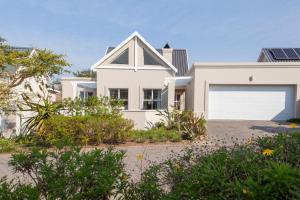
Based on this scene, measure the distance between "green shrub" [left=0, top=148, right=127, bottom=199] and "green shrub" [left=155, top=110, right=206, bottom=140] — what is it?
931cm

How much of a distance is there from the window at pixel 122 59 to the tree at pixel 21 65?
5782 mm

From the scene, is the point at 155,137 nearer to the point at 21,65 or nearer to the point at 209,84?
the point at 21,65

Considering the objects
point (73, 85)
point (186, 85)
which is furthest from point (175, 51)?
point (73, 85)

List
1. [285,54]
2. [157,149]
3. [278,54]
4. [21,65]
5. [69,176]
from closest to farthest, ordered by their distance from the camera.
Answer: [69,176], [157,149], [21,65], [285,54], [278,54]

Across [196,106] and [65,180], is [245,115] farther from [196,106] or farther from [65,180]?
[65,180]

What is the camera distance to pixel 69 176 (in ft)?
9.99

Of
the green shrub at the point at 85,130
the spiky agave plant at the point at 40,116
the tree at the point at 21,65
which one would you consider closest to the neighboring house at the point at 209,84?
the tree at the point at 21,65

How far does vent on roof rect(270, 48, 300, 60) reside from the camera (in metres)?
21.5

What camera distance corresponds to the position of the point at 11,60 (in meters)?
11.3

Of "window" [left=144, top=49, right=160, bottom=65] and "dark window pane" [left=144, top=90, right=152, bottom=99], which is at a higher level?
"window" [left=144, top=49, right=160, bottom=65]

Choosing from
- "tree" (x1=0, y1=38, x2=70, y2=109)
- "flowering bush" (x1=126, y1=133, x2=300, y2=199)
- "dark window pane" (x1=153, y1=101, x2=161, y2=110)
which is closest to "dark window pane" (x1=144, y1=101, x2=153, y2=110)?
"dark window pane" (x1=153, y1=101, x2=161, y2=110)

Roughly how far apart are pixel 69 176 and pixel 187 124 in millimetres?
10260

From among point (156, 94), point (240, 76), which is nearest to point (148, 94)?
point (156, 94)

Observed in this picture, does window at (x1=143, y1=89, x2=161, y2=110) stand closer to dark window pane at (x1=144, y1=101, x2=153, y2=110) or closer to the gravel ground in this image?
dark window pane at (x1=144, y1=101, x2=153, y2=110)
